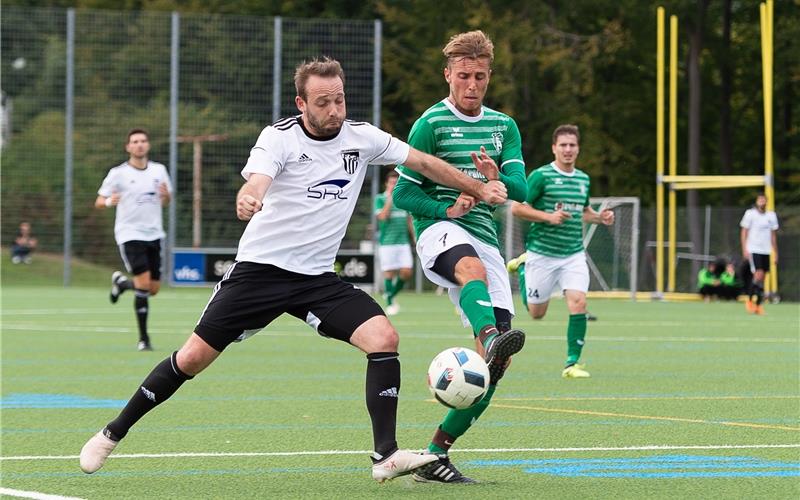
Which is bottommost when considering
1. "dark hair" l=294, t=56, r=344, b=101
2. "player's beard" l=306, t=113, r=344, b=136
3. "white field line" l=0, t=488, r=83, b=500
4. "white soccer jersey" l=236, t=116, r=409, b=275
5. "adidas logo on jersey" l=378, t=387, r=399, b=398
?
"white field line" l=0, t=488, r=83, b=500

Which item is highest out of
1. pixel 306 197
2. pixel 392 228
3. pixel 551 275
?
pixel 392 228

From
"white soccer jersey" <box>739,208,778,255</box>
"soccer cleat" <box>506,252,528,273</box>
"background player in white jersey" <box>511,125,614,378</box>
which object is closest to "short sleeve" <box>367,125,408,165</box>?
"background player in white jersey" <box>511,125,614,378</box>

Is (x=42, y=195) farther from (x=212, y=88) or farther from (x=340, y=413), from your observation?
(x=340, y=413)

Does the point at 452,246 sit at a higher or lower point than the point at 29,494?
higher

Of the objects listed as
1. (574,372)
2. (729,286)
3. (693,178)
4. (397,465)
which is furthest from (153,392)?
(693,178)

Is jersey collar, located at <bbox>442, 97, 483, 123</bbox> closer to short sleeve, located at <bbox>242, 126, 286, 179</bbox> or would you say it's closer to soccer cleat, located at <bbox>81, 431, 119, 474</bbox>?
short sleeve, located at <bbox>242, 126, 286, 179</bbox>

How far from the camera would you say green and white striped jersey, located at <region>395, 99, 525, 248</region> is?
752 centimetres

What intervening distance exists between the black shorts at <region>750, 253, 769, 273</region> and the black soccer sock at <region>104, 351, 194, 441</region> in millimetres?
20865

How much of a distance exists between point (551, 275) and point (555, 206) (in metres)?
0.62

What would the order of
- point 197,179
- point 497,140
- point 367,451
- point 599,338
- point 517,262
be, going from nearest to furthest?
point 497,140
point 367,451
point 517,262
point 599,338
point 197,179

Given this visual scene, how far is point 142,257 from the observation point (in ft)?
52.4

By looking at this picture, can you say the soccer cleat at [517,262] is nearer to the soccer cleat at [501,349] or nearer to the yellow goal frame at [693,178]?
the soccer cleat at [501,349]

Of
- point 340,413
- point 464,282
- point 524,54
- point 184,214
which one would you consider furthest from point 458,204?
point 524,54

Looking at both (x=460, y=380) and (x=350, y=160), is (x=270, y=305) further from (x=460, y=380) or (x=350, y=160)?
(x=460, y=380)
